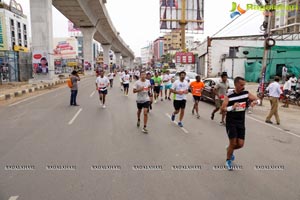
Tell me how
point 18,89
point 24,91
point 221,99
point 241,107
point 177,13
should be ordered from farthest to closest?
point 177,13
point 18,89
point 24,91
point 221,99
point 241,107

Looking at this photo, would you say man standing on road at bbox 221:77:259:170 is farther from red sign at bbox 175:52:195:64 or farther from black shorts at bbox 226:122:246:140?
red sign at bbox 175:52:195:64

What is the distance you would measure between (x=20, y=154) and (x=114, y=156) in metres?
2.06

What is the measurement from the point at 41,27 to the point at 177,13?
2193 cm

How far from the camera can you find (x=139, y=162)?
502 cm

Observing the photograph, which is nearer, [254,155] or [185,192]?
[185,192]

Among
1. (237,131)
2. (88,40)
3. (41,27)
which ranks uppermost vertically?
(88,40)

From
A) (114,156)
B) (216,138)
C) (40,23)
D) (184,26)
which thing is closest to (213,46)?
(184,26)

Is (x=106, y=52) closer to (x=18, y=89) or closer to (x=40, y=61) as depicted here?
(x=40, y=61)

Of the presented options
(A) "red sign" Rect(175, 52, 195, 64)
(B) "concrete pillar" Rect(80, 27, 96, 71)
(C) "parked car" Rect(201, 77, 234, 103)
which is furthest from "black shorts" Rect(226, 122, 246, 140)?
(B) "concrete pillar" Rect(80, 27, 96, 71)

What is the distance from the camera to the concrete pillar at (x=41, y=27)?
2300 centimetres

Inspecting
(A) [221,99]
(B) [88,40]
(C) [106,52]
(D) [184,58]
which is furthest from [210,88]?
(C) [106,52]

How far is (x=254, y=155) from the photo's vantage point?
5586 millimetres

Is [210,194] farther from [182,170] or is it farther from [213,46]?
[213,46]

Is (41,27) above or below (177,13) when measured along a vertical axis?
below
